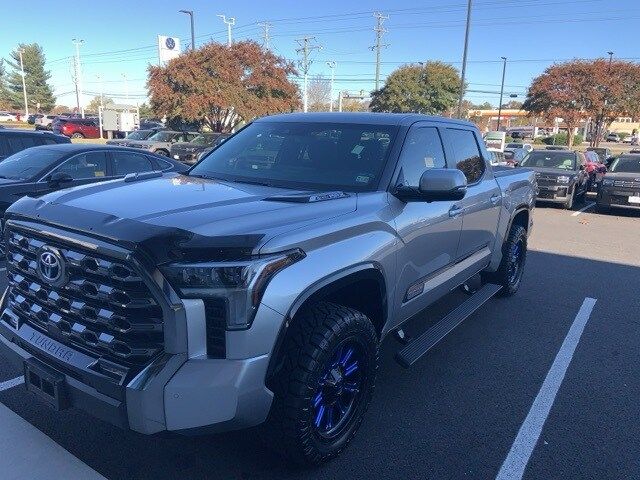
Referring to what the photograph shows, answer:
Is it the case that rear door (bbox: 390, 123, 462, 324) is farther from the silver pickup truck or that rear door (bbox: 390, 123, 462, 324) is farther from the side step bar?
the side step bar

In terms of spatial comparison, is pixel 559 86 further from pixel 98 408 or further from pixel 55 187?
pixel 98 408

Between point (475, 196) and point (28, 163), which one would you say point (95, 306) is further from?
point (28, 163)

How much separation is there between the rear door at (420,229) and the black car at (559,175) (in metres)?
11.5

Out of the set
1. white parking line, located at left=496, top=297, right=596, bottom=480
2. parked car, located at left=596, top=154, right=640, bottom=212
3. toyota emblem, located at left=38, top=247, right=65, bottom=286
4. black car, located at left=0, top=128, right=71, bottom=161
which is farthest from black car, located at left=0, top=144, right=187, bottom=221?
parked car, located at left=596, top=154, right=640, bottom=212

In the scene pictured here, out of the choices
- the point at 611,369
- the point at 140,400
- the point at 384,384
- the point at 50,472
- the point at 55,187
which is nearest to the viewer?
the point at 140,400

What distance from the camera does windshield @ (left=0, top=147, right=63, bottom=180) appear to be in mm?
7160

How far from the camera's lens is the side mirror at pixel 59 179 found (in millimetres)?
6703

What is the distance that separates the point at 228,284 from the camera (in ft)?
7.06

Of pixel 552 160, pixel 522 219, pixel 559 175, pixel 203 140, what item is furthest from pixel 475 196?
pixel 203 140

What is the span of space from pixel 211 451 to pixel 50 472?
Answer: 825mm

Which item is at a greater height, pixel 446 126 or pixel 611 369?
pixel 446 126

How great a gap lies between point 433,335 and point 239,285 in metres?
2.03

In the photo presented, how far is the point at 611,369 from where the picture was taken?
169 inches

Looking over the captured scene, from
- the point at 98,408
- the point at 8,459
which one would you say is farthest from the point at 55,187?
the point at 98,408
